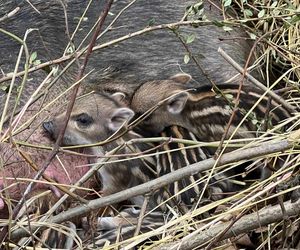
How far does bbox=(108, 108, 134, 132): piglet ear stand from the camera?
4.99 meters

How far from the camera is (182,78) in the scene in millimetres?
5293

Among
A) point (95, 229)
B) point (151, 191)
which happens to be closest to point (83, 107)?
point (95, 229)

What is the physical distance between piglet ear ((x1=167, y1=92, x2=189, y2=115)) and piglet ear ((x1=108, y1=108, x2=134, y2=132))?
0.25 metres

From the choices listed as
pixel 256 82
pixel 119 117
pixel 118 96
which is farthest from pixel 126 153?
pixel 256 82

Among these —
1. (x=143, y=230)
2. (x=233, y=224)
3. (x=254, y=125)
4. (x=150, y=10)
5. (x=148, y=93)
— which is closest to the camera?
(x=233, y=224)

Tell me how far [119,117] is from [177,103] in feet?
1.05

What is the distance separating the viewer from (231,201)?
4434mm

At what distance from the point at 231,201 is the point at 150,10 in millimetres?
1633

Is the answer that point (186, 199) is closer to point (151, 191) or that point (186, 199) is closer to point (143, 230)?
point (143, 230)

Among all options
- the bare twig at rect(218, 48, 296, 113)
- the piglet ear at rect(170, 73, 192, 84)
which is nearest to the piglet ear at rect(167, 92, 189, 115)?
the piglet ear at rect(170, 73, 192, 84)

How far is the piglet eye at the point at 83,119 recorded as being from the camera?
5.00 m

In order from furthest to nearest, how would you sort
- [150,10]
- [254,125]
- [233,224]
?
[150,10], [254,125], [233,224]

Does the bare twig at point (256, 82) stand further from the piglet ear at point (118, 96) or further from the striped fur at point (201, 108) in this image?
the piglet ear at point (118, 96)

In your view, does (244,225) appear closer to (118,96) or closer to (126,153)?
(126,153)
